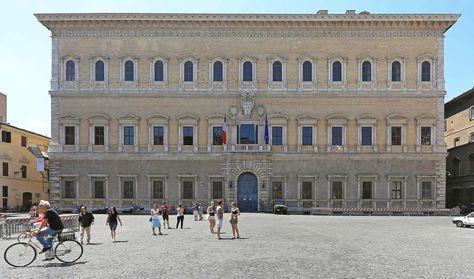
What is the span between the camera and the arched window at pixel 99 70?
4738cm

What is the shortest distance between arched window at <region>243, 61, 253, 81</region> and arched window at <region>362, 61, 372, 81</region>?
1013 cm

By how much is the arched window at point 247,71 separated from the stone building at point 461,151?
2132 centimetres

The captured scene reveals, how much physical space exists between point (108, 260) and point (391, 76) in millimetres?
37059

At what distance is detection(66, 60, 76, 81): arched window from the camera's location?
47406mm

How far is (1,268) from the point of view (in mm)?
14484

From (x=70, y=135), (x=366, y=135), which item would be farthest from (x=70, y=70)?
(x=366, y=135)

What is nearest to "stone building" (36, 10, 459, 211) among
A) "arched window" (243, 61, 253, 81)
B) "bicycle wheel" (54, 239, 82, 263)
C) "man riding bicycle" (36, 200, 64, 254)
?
"arched window" (243, 61, 253, 81)

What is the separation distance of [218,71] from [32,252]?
33.9 meters

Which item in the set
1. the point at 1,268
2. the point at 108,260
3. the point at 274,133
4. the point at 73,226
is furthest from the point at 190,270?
the point at 274,133

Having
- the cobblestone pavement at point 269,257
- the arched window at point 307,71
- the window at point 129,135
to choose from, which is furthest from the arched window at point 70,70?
the cobblestone pavement at point 269,257

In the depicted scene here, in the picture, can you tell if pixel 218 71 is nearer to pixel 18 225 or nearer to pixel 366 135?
pixel 366 135

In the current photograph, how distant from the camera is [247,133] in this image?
154ft

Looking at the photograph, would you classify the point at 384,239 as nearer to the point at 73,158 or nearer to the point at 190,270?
the point at 190,270

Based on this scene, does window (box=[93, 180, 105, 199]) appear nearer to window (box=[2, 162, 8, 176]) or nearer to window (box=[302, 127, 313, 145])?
window (box=[2, 162, 8, 176])
